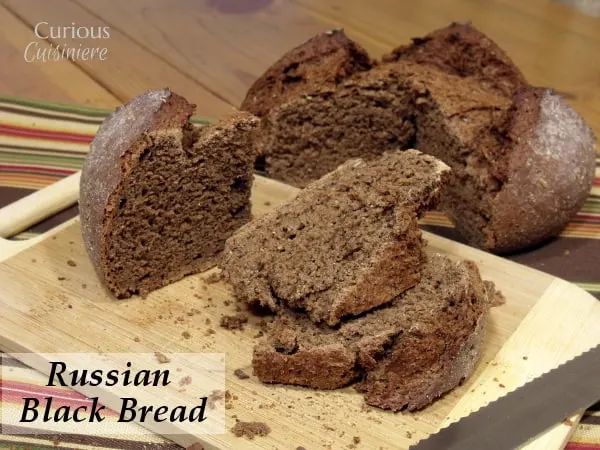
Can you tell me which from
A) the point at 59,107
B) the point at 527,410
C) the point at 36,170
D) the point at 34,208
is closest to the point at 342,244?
the point at 527,410

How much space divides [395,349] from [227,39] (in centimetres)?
316

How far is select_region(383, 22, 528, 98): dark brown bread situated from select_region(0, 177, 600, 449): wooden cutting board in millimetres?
1094

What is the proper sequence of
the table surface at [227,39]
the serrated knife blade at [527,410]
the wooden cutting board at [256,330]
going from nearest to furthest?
the serrated knife blade at [527,410]
the wooden cutting board at [256,330]
the table surface at [227,39]

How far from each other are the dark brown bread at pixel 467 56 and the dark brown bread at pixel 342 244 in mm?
1195

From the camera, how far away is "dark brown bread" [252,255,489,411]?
2807 millimetres

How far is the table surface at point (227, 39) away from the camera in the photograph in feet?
14.8

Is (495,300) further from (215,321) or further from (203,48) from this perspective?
(203,48)

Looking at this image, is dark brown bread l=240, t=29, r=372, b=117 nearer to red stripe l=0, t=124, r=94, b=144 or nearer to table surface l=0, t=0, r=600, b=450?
table surface l=0, t=0, r=600, b=450

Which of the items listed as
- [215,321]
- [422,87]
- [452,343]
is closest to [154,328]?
[215,321]

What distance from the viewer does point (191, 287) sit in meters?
3.50

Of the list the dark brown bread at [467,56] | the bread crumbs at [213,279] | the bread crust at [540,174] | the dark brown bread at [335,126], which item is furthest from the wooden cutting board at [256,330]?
the dark brown bread at [467,56]

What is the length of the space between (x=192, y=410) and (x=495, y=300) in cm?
135

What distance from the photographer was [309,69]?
435 cm

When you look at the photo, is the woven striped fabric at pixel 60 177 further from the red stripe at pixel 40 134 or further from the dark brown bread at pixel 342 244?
the dark brown bread at pixel 342 244
